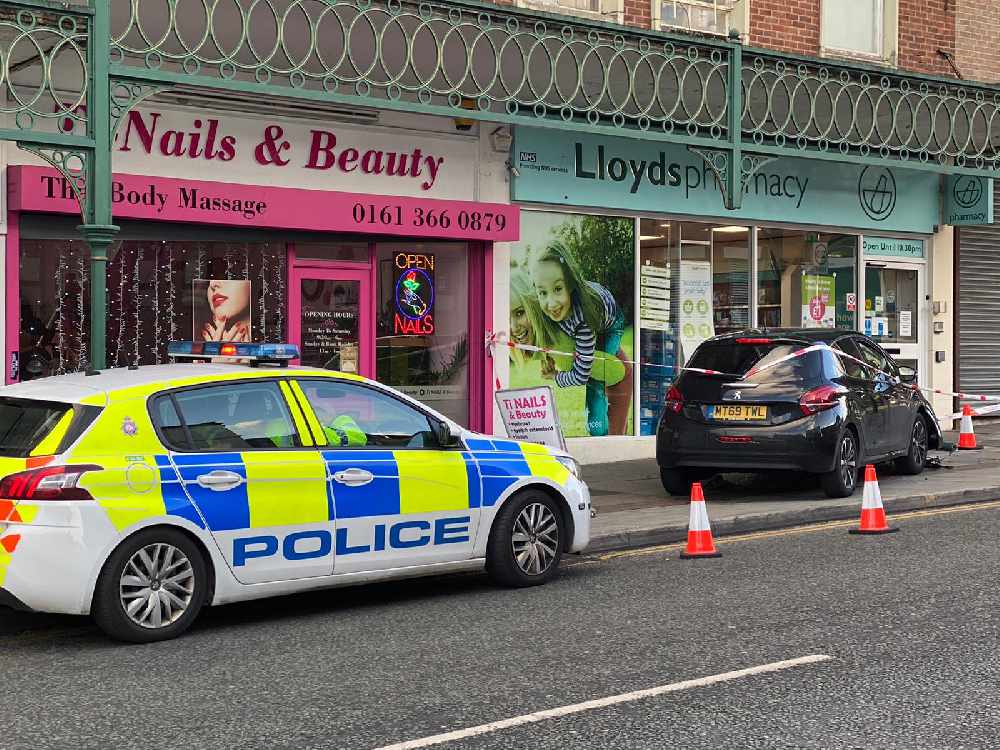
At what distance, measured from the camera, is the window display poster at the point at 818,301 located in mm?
19328

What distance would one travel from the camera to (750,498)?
527 inches

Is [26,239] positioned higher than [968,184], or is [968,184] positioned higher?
[968,184]

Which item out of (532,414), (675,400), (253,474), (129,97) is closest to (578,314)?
(675,400)

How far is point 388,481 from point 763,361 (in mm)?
5834

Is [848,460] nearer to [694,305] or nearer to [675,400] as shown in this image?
[675,400]

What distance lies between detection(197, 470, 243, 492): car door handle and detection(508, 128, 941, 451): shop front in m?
8.84

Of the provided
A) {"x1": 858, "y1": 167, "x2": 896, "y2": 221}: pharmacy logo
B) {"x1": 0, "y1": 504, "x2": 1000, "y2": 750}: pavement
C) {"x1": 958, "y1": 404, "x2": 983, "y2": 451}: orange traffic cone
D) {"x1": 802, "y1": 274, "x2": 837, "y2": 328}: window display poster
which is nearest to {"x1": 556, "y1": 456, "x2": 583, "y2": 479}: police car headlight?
{"x1": 0, "y1": 504, "x2": 1000, "y2": 750}: pavement

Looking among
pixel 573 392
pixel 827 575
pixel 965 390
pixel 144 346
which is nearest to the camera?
pixel 827 575

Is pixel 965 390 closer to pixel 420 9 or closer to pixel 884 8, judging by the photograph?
pixel 884 8

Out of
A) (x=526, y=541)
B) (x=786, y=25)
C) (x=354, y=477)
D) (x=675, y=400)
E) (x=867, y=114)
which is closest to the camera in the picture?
(x=354, y=477)

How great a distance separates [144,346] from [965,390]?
13051 millimetres

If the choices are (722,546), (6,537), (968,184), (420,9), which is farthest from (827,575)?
(968,184)

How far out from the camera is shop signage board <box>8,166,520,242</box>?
12.6m

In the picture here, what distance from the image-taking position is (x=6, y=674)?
6715mm
